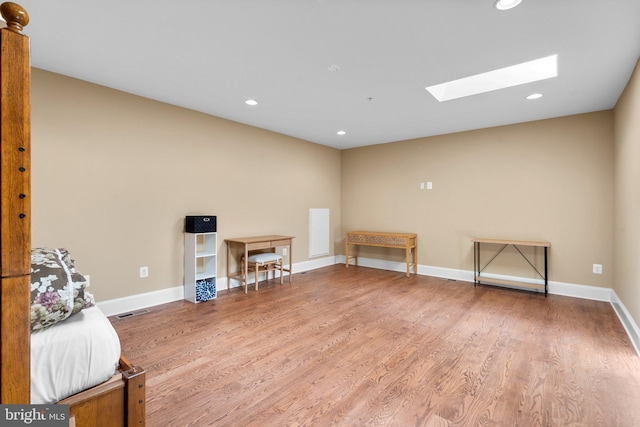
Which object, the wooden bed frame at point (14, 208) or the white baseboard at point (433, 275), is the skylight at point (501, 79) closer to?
the white baseboard at point (433, 275)

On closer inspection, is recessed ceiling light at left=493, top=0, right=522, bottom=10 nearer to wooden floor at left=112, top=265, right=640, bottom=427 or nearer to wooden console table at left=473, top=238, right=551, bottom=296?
wooden floor at left=112, top=265, right=640, bottom=427

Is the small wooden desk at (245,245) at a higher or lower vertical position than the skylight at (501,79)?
lower

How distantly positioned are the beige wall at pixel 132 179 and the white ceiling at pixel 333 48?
0.96 feet

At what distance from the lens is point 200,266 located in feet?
12.8

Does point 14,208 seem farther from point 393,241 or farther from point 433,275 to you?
point 433,275

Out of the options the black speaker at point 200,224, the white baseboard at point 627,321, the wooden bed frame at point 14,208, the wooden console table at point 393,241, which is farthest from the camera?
the wooden console table at point 393,241

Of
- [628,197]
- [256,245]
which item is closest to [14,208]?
[256,245]

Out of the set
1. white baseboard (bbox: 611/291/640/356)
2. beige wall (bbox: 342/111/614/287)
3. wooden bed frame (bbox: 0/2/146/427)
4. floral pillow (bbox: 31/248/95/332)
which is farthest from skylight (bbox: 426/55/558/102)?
floral pillow (bbox: 31/248/95/332)

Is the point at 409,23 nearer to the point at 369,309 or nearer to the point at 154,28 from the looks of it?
the point at 154,28

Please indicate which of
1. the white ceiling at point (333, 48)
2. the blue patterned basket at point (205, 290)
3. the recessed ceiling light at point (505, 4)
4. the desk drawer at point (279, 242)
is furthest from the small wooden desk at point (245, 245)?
the recessed ceiling light at point (505, 4)

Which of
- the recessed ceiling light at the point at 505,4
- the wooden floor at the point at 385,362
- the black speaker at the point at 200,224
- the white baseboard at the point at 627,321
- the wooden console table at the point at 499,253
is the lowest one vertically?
the wooden floor at the point at 385,362

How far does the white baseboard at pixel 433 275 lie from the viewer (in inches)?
117

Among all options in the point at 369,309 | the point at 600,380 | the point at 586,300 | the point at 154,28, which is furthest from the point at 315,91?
the point at 586,300

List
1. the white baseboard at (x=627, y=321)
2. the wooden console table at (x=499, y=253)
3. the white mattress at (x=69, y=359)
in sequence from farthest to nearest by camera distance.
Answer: the wooden console table at (x=499, y=253) < the white baseboard at (x=627, y=321) < the white mattress at (x=69, y=359)
